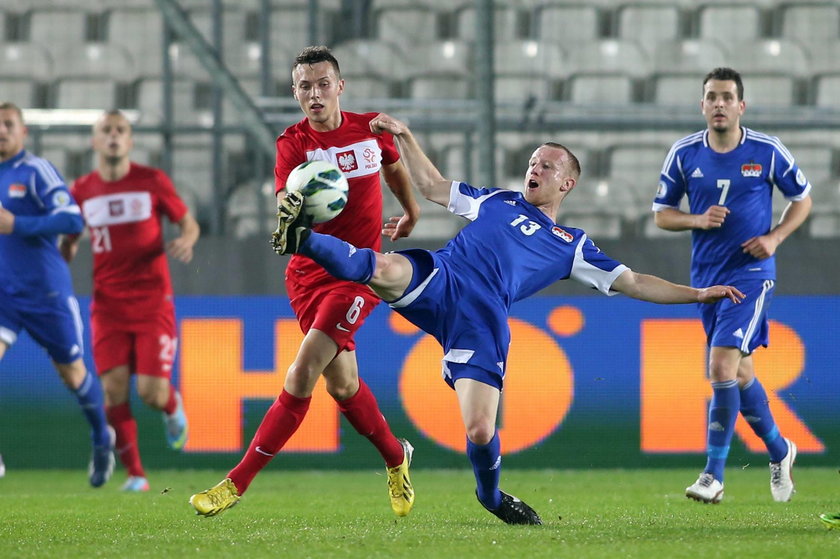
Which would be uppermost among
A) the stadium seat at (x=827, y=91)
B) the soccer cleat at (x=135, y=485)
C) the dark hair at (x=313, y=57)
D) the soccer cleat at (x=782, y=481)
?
the dark hair at (x=313, y=57)

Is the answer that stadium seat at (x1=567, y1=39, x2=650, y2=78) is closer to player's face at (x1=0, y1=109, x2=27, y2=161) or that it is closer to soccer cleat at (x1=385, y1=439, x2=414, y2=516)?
player's face at (x1=0, y1=109, x2=27, y2=161)

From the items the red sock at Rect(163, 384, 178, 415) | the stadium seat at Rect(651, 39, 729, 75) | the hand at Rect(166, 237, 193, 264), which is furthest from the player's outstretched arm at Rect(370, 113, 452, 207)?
the stadium seat at Rect(651, 39, 729, 75)

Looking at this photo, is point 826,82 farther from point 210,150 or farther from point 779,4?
point 210,150

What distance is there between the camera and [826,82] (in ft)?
33.5

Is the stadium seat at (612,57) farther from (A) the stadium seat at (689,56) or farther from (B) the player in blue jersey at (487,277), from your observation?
(B) the player in blue jersey at (487,277)

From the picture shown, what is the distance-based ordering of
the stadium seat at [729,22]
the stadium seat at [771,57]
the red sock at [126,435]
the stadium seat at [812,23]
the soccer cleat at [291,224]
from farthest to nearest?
the stadium seat at [729,22] → the stadium seat at [771,57] → the stadium seat at [812,23] → the red sock at [126,435] → the soccer cleat at [291,224]

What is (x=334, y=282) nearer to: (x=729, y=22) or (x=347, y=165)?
(x=347, y=165)

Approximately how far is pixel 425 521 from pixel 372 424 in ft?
2.27

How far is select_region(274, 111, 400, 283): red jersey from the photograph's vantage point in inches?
236

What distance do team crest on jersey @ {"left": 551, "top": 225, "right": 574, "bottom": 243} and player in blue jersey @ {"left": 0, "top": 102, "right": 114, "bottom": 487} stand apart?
372 cm

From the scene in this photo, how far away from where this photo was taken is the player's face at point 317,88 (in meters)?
5.90

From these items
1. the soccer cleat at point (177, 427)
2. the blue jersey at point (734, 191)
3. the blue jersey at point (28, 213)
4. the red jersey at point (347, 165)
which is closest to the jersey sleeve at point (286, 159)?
the red jersey at point (347, 165)

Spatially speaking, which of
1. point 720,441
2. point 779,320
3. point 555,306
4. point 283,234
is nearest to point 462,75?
point 555,306

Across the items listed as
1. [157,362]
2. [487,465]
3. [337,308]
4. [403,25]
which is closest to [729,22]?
[403,25]
